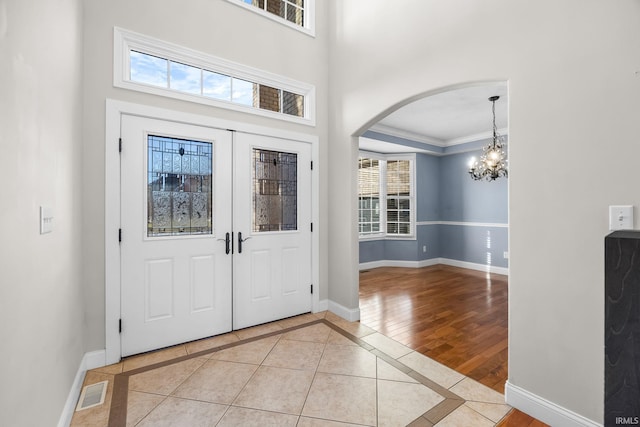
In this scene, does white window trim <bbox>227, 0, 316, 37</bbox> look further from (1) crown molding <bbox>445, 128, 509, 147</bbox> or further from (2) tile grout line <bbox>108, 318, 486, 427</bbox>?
(1) crown molding <bbox>445, 128, 509, 147</bbox>

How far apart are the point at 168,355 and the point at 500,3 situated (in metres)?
3.83

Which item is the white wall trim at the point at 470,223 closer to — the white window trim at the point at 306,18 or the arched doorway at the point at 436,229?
the arched doorway at the point at 436,229

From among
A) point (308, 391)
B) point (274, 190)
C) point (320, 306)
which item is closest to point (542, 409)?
point (308, 391)

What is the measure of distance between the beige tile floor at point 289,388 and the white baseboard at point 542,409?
9 centimetres

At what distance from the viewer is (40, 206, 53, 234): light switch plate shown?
4.46ft

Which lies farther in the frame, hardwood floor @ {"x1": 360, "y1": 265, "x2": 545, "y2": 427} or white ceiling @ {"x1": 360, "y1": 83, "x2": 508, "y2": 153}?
white ceiling @ {"x1": 360, "y1": 83, "x2": 508, "y2": 153}

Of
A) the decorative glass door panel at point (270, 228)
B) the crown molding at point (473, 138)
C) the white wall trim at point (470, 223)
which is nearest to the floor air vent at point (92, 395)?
the decorative glass door panel at point (270, 228)

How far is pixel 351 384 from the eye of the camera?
213 centimetres

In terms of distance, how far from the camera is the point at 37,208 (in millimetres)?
1312

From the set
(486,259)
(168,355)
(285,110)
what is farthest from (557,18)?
(486,259)

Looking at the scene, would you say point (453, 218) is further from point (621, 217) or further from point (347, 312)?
point (621, 217)

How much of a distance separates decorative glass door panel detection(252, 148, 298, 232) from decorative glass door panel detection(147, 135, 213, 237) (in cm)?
51

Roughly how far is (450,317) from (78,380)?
11.9 feet

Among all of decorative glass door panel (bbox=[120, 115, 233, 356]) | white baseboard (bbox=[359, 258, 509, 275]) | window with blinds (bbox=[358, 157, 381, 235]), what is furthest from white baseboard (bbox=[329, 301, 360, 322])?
window with blinds (bbox=[358, 157, 381, 235])
